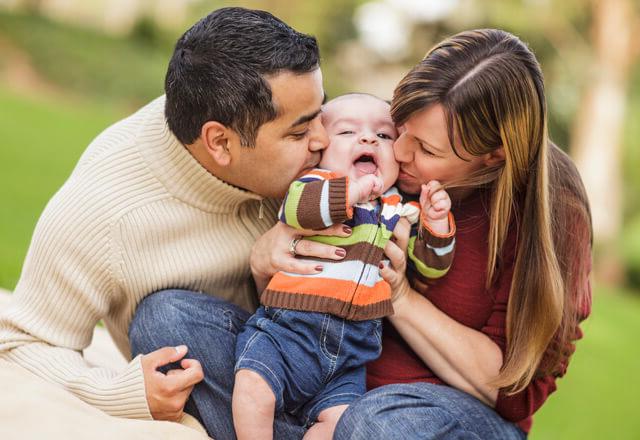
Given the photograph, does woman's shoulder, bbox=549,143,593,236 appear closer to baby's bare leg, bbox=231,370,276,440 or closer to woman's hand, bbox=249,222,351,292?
woman's hand, bbox=249,222,351,292

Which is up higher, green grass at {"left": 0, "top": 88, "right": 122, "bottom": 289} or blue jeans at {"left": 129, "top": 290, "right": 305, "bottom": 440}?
blue jeans at {"left": 129, "top": 290, "right": 305, "bottom": 440}

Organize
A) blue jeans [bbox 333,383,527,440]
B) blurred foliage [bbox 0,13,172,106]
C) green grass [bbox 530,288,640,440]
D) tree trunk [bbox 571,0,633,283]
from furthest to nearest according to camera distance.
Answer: blurred foliage [bbox 0,13,172,106] → tree trunk [bbox 571,0,633,283] → green grass [bbox 530,288,640,440] → blue jeans [bbox 333,383,527,440]

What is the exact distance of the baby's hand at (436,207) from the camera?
2.05 metres

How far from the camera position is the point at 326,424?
2.02 metres

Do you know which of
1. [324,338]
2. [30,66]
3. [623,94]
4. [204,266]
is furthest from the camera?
[30,66]

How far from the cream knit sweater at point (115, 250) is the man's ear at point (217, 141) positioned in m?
0.06

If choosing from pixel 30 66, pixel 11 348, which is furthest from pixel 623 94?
pixel 11 348

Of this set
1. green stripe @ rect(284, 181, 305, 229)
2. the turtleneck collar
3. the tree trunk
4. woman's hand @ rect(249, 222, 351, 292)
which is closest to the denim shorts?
woman's hand @ rect(249, 222, 351, 292)

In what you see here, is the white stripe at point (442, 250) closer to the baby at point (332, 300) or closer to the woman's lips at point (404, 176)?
the baby at point (332, 300)

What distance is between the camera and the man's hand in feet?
6.66

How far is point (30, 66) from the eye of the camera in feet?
45.2

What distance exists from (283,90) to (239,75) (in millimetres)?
118

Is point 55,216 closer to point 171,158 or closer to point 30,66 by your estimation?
point 171,158

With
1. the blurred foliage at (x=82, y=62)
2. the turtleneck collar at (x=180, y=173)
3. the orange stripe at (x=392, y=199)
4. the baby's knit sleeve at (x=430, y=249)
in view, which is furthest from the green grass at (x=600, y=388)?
the blurred foliage at (x=82, y=62)
